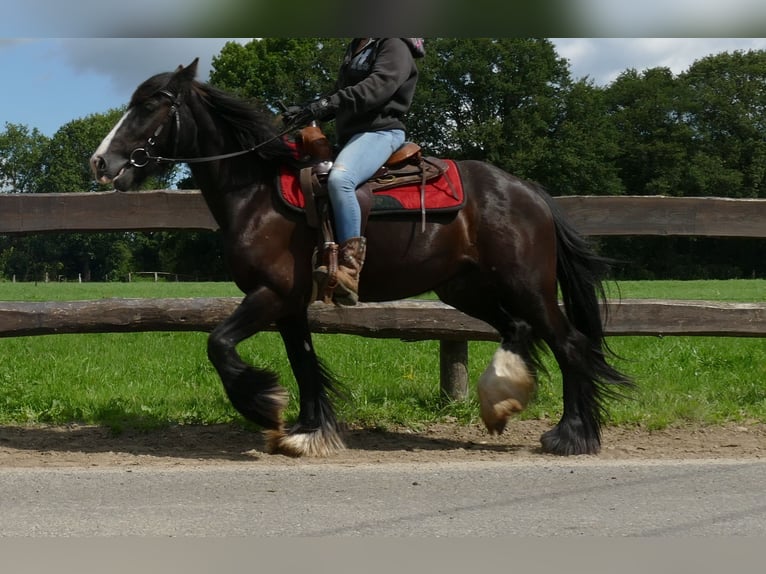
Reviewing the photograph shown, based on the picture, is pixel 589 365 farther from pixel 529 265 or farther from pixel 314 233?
pixel 314 233

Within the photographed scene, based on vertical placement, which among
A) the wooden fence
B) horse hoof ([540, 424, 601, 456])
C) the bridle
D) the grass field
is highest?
the bridle

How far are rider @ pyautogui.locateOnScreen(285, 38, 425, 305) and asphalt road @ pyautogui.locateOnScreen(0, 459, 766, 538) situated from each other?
1244 millimetres

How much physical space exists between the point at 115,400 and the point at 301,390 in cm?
191

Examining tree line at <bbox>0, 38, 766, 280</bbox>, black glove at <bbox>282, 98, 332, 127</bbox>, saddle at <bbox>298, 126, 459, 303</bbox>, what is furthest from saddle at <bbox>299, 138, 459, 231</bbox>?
tree line at <bbox>0, 38, 766, 280</bbox>

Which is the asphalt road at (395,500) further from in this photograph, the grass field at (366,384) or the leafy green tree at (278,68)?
Result: the leafy green tree at (278,68)

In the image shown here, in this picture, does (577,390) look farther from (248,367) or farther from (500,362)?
(248,367)

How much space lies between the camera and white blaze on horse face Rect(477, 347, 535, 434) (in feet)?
18.0

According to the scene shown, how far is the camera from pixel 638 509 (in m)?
3.80

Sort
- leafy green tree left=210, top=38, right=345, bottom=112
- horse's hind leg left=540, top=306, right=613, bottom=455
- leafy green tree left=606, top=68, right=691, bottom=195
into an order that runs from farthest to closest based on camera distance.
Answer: leafy green tree left=606, top=68, right=691, bottom=195 < leafy green tree left=210, top=38, right=345, bottom=112 < horse's hind leg left=540, top=306, right=613, bottom=455

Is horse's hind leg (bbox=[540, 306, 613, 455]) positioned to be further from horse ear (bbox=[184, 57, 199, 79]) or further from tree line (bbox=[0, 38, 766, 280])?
tree line (bbox=[0, 38, 766, 280])

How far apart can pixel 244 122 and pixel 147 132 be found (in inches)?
24.6

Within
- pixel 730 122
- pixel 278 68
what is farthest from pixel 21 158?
pixel 730 122

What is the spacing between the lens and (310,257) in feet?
17.3

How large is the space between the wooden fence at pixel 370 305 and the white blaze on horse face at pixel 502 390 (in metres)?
0.80
